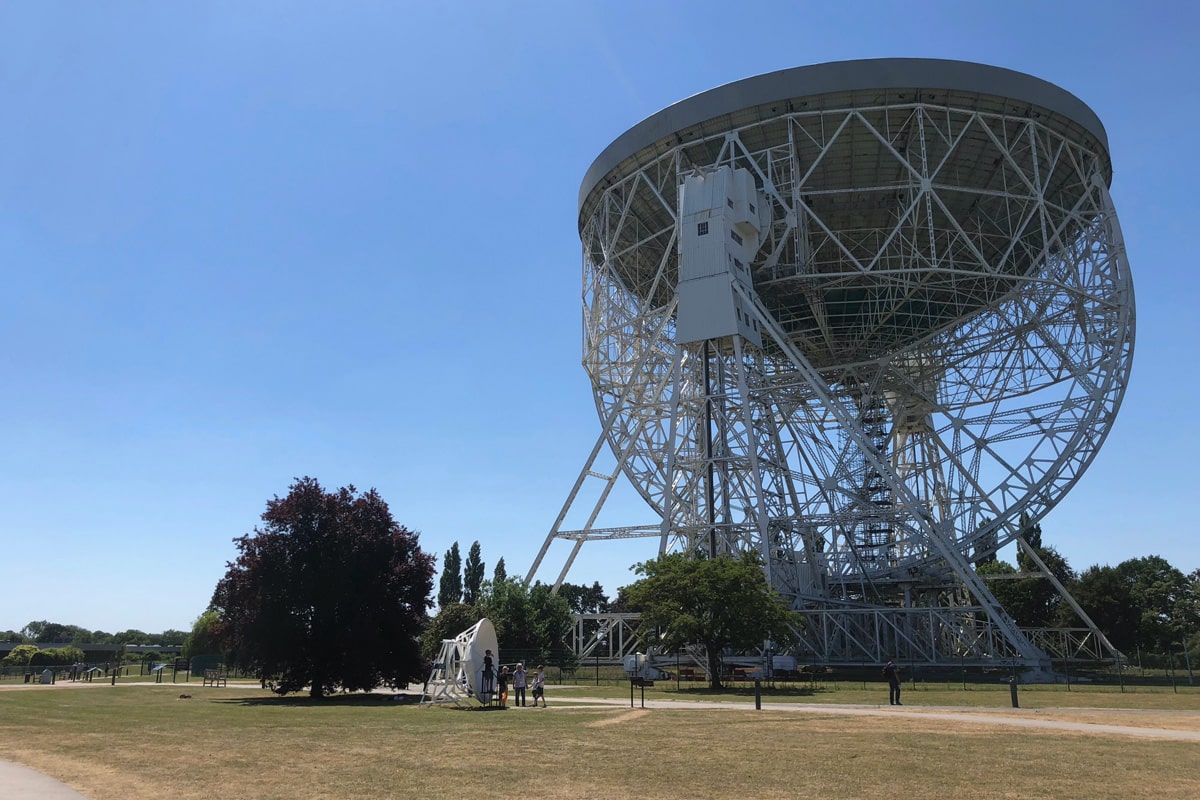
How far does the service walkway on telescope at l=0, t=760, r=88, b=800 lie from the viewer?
10055 mm

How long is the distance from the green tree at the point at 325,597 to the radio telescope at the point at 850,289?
11.5m

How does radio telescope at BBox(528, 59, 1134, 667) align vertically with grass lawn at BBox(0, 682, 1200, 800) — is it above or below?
above

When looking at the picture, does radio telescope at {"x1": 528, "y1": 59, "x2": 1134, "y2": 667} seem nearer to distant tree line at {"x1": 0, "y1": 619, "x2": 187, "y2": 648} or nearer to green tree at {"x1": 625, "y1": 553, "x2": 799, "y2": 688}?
green tree at {"x1": 625, "y1": 553, "x2": 799, "y2": 688}

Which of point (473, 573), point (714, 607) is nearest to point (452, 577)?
point (473, 573)

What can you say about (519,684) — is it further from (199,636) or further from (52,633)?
(52,633)

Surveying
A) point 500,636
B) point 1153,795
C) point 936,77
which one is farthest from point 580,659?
point 1153,795

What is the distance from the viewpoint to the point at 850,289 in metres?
40.9

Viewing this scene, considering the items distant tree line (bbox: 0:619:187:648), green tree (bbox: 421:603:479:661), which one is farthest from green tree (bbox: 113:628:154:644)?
green tree (bbox: 421:603:479:661)

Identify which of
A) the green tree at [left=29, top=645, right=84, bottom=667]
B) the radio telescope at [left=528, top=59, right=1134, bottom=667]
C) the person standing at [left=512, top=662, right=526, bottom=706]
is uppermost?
the radio telescope at [left=528, top=59, right=1134, bottom=667]

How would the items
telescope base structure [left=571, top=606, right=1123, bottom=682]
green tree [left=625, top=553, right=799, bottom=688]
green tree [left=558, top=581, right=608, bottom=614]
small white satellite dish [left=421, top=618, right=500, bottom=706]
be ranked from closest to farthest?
1. small white satellite dish [left=421, top=618, right=500, bottom=706]
2. green tree [left=625, top=553, right=799, bottom=688]
3. telescope base structure [left=571, top=606, right=1123, bottom=682]
4. green tree [left=558, top=581, right=608, bottom=614]

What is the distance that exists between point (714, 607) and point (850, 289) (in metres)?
16.4

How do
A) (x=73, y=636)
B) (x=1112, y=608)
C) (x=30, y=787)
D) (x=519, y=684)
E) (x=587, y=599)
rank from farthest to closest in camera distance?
(x=73, y=636)
(x=587, y=599)
(x=1112, y=608)
(x=519, y=684)
(x=30, y=787)

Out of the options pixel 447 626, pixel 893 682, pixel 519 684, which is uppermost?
pixel 447 626

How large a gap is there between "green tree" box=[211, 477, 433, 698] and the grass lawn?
20.2ft
